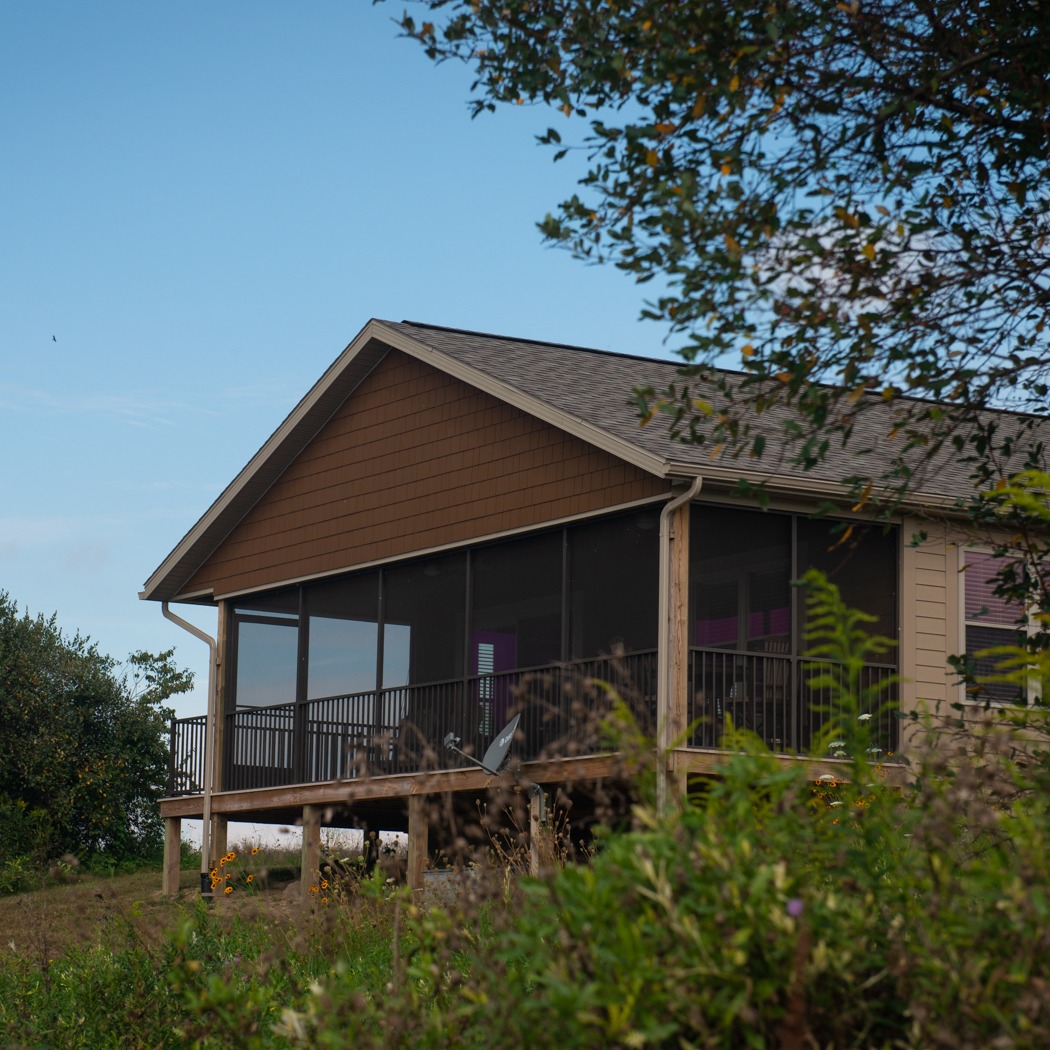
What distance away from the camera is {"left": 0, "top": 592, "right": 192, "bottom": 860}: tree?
28.8 metres

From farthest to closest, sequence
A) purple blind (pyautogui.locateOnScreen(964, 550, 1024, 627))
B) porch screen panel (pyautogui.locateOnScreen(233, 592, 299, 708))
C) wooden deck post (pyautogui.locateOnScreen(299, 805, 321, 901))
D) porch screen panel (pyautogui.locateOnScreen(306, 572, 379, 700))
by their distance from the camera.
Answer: porch screen panel (pyautogui.locateOnScreen(233, 592, 299, 708)), porch screen panel (pyautogui.locateOnScreen(306, 572, 379, 700)), wooden deck post (pyautogui.locateOnScreen(299, 805, 321, 901)), purple blind (pyautogui.locateOnScreen(964, 550, 1024, 627))

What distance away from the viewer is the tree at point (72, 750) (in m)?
28.8

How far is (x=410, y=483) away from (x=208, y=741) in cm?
535

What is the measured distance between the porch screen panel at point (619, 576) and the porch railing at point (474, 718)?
494 millimetres

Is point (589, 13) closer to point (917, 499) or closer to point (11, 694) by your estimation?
point (917, 499)

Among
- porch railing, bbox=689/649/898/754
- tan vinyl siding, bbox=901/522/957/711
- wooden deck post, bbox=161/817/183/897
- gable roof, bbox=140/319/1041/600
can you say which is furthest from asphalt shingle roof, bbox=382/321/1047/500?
wooden deck post, bbox=161/817/183/897

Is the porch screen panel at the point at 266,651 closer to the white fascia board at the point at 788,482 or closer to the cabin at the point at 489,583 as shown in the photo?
the cabin at the point at 489,583

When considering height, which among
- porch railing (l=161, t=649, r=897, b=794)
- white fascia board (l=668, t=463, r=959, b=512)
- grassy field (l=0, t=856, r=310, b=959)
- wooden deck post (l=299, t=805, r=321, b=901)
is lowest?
grassy field (l=0, t=856, r=310, b=959)

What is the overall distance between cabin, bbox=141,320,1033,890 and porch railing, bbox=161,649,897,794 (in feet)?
0.14

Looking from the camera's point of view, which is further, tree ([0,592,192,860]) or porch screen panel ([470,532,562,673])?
tree ([0,592,192,860])

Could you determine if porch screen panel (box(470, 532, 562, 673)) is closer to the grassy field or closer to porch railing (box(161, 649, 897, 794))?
porch railing (box(161, 649, 897, 794))

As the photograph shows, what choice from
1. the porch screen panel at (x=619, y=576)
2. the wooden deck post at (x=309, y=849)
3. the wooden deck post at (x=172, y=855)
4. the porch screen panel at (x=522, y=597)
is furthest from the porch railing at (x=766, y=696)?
the wooden deck post at (x=172, y=855)

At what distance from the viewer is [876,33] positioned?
26.3 feet

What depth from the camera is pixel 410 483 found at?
64.4 ft
